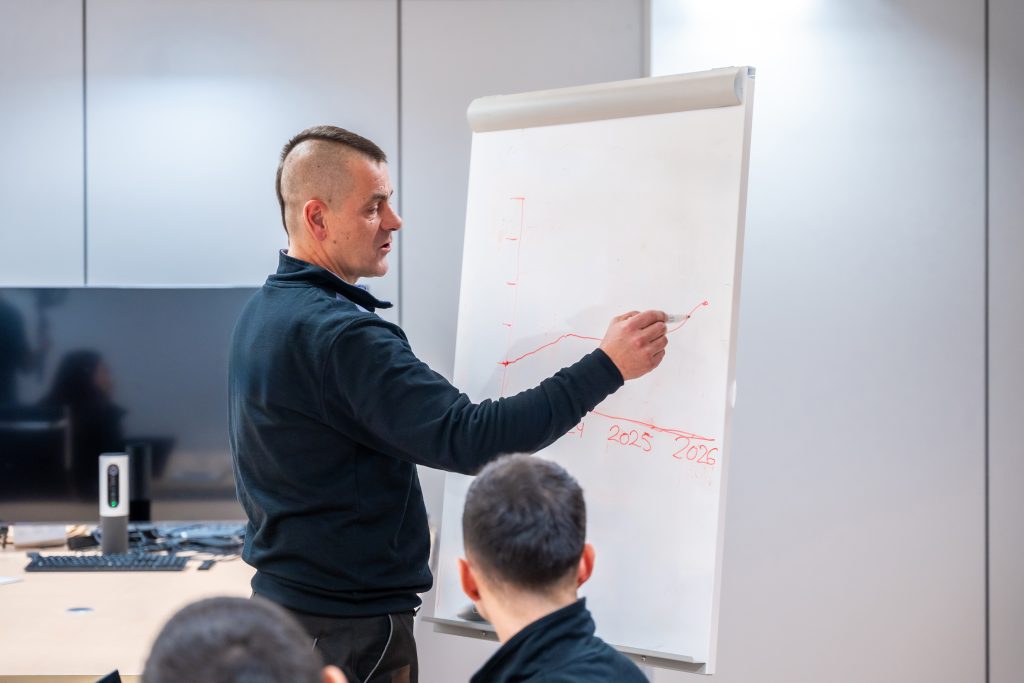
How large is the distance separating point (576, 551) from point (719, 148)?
0.95 metres

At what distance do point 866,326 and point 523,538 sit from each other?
206 cm

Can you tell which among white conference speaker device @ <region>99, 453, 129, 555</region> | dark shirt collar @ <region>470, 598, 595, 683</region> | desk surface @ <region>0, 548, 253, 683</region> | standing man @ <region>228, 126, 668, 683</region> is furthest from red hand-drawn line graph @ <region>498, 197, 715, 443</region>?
white conference speaker device @ <region>99, 453, 129, 555</region>

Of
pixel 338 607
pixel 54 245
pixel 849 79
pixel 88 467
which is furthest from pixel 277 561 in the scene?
pixel 849 79

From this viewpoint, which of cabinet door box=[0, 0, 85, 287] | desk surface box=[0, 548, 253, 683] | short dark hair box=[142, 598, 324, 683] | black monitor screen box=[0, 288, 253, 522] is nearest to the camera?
short dark hair box=[142, 598, 324, 683]

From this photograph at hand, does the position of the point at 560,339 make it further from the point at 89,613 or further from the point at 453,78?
the point at 453,78

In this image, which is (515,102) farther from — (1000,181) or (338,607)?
(1000,181)

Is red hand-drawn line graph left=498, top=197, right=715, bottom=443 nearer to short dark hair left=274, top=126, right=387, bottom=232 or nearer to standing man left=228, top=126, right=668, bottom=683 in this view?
standing man left=228, top=126, right=668, bottom=683

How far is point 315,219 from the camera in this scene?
1.91 m

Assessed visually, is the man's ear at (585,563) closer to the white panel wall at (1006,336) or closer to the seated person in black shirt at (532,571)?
the seated person in black shirt at (532,571)

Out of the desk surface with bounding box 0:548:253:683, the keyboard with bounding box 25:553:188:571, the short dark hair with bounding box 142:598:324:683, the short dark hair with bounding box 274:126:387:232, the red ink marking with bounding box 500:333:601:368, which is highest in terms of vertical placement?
the short dark hair with bounding box 274:126:387:232

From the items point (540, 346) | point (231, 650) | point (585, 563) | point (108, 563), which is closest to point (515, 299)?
point (540, 346)

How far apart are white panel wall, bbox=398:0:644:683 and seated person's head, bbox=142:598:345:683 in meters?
2.35

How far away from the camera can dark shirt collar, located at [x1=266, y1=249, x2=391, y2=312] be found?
6.07ft

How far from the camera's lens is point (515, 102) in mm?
2193
